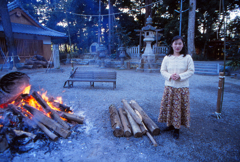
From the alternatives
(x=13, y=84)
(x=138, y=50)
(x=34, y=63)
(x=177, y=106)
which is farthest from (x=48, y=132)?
(x=138, y=50)

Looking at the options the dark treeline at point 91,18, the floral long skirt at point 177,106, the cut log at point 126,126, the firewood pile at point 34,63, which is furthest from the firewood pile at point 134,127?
the dark treeline at point 91,18

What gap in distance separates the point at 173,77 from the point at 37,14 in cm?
2651

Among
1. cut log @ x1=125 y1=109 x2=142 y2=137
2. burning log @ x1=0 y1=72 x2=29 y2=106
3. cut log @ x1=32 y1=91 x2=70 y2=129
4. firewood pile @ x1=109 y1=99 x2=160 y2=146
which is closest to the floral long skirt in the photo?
firewood pile @ x1=109 y1=99 x2=160 y2=146

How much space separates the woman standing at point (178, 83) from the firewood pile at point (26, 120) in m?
2.02

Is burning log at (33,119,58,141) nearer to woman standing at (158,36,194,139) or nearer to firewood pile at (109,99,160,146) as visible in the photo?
firewood pile at (109,99,160,146)

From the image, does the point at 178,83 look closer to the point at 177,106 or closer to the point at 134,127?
the point at 177,106

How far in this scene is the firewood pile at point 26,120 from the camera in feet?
8.29

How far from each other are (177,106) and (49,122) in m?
2.53

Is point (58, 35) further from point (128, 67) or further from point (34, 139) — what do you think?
point (34, 139)

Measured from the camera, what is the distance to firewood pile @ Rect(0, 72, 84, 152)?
2.53m

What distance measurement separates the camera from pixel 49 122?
2900mm

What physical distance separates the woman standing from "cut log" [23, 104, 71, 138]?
6.63 feet

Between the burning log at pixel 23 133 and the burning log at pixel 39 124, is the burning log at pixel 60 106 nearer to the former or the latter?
the burning log at pixel 39 124

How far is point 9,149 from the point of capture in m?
2.38
